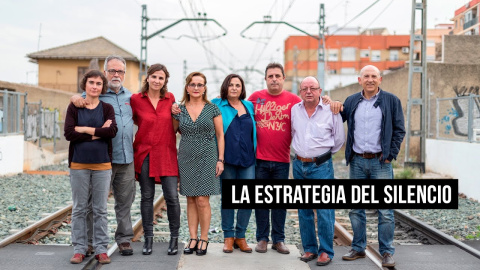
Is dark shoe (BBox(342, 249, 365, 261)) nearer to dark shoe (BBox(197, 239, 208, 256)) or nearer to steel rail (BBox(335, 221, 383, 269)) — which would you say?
steel rail (BBox(335, 221, 383, 269))

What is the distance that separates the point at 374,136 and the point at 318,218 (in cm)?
108

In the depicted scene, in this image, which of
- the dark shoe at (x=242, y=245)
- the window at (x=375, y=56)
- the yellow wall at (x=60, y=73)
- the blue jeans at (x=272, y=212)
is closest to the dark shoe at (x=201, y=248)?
the dark shoe at (x=242, y=245)

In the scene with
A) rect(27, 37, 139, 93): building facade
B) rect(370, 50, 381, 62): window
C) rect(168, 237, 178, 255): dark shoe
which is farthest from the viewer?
rect(370, 50, 381, 62): window

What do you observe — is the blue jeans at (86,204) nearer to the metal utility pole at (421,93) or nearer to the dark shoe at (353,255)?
the dark shoe at (353,255)

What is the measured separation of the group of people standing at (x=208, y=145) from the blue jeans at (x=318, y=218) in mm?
11

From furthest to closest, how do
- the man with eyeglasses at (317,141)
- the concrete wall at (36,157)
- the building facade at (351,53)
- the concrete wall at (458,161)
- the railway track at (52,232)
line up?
the building facade at (351,53) → the concrete wall at (36,157) → the concrete wall at (458,161) → the railway track at (52,232) → the man with eyeglasses at (317,141)

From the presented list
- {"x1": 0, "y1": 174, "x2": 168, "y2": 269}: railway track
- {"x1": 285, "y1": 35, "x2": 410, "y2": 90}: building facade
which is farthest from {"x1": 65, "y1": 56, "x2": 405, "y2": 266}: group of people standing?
{"x1": 285, "y1": 35, "x2": 410, "y2": 90}: building facade

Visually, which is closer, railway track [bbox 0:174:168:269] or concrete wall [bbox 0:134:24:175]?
railway track [bbox 0:174:168:269]

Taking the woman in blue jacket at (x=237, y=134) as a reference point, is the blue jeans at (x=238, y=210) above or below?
below

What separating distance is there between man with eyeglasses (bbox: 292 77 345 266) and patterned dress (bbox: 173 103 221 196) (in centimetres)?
93

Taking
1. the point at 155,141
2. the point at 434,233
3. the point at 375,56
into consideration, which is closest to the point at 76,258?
the point at 155,141

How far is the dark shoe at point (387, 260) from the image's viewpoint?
593 cm

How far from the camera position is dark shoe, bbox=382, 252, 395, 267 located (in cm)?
593

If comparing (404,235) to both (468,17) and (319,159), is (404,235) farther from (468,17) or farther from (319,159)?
(468,17)
